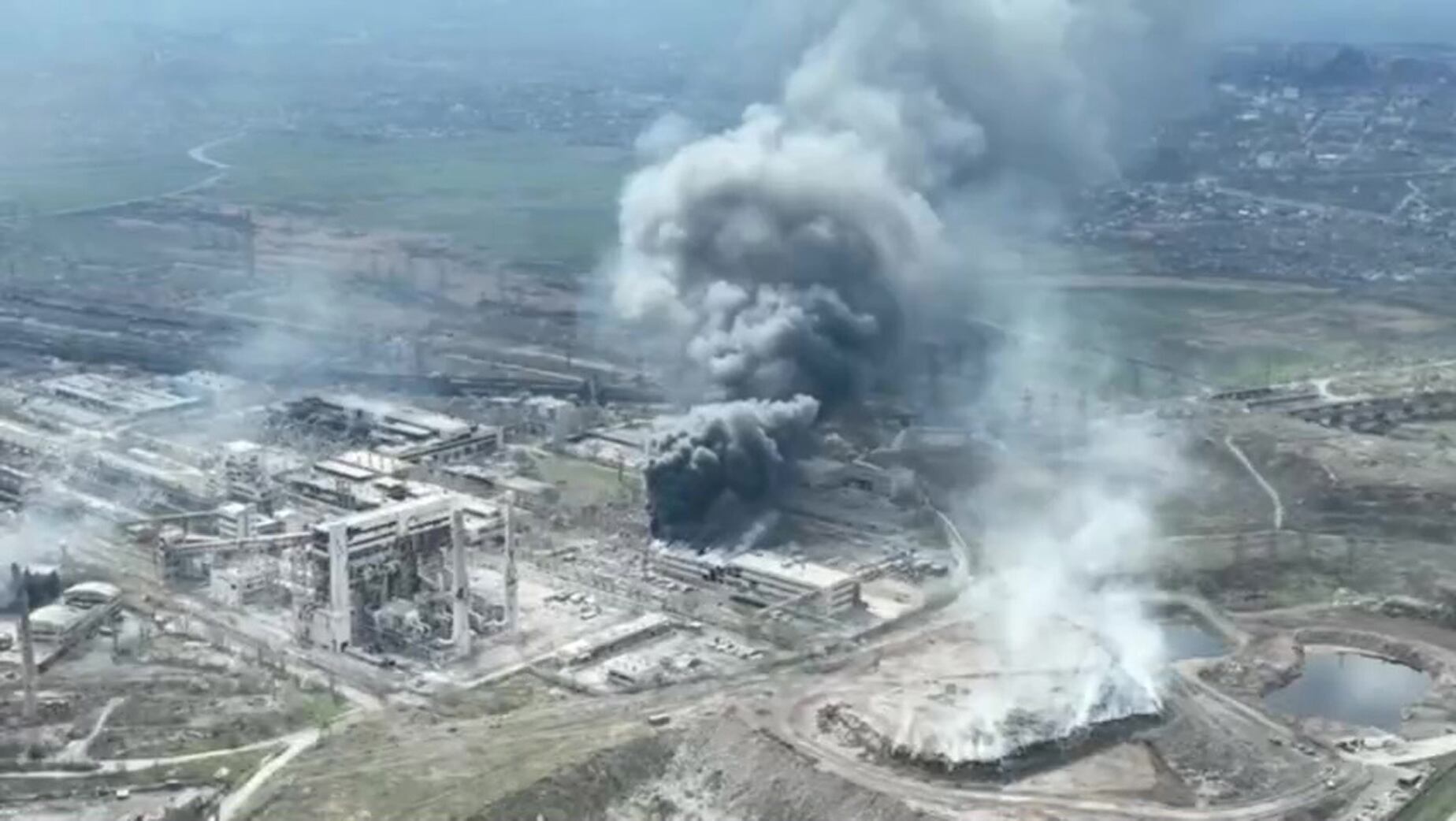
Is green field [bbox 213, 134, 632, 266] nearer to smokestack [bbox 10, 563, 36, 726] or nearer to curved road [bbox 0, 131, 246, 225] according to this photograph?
curved road [bbox 0, 131, 246, 225]

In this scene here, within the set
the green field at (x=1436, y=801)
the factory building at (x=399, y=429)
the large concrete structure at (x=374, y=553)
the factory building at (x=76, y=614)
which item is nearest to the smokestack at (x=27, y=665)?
the factory building at (x=76, y=614)

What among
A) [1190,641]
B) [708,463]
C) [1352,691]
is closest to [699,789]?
[1190,641]

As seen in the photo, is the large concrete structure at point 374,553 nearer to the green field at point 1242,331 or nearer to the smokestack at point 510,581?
the smokestack at point 510,581

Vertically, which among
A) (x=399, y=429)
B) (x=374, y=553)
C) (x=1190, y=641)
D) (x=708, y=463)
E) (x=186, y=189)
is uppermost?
(x=186, y=189)

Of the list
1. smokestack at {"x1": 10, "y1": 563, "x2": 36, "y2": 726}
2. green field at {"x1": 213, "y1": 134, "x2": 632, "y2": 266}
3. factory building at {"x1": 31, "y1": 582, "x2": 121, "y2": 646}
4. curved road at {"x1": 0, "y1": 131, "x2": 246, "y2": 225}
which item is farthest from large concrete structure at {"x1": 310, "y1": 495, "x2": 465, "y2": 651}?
curved road at {"x1": 0, "y1": 131, "x2": 246, "y2": 225}

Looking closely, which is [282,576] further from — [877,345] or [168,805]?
[877,345]

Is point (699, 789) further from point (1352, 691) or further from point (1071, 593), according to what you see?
point (1352, 691)

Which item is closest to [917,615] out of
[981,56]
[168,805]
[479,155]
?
[168,805]
